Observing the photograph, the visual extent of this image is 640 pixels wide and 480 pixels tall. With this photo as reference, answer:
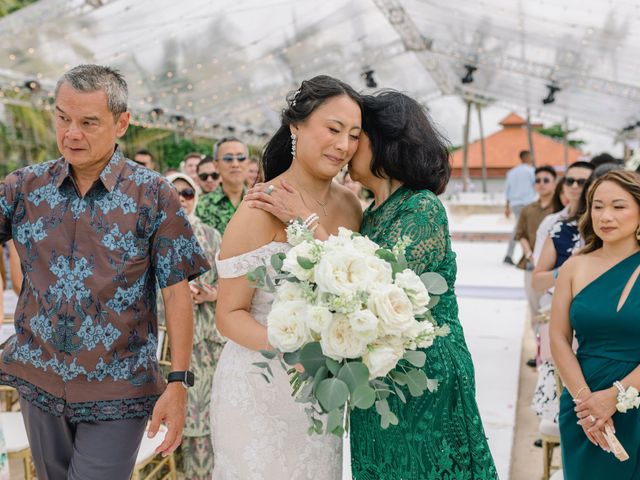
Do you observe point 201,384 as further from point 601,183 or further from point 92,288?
point 601,183

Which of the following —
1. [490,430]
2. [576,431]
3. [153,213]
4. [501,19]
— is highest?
[501,19]

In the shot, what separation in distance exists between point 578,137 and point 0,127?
7031 cm

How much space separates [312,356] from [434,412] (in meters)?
0.71

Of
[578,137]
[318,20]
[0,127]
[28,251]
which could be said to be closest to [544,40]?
[318,20]

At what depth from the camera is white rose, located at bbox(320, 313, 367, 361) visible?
1706mm

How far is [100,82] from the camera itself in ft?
7.64

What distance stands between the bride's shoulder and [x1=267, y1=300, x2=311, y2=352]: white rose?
554mm

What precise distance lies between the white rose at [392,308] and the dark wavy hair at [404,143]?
2.39 ft

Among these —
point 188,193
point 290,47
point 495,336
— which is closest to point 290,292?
point 188,193

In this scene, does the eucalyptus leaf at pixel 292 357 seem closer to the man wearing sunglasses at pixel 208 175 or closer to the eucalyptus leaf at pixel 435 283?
the eucalyptus leaf at pixel 435 283

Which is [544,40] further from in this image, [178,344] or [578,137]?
[578,137]

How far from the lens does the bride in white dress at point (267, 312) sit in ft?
7.54

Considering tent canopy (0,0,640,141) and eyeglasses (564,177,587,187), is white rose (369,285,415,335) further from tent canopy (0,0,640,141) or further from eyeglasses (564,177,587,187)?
tent canopy (0,0,640,141)

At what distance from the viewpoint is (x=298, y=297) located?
181 cm
